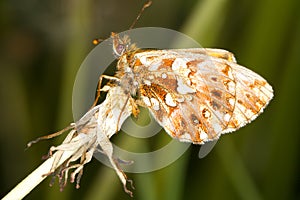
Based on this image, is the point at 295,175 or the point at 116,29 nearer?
the point at 295,175

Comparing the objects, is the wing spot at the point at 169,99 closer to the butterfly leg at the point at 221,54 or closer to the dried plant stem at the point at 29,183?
the butterfly leg at the point at 221,54

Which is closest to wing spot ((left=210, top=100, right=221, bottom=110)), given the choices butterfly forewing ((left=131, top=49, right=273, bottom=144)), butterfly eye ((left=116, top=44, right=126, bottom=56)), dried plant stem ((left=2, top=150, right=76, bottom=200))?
butterfly forewing ((left=131, top=49, right=273, bottom=144))

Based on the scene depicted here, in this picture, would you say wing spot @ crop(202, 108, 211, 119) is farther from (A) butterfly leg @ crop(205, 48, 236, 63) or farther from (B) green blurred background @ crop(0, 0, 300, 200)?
(B) green blurred background @ crop(0, 0, 300, 200)

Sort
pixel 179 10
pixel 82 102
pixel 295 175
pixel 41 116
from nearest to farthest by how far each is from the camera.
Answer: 1. pixel 82 102
2. pixel 295 175
3. pixel 41 116
4. pixel 179 10

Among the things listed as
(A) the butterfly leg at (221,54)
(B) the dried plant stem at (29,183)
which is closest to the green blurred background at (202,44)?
(A) the butterfly leg at (221,54)

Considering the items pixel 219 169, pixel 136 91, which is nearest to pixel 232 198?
pixel 219 169

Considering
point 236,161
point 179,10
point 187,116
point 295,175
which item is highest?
point 187,116

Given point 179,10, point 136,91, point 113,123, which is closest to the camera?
point 113,123

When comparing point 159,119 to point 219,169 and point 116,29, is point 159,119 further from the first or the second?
point 116,29
